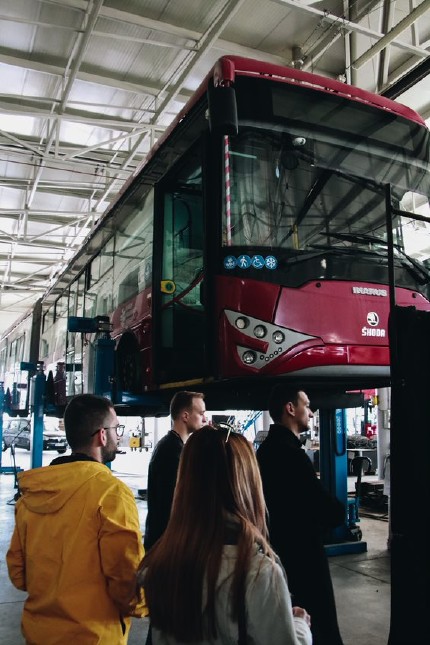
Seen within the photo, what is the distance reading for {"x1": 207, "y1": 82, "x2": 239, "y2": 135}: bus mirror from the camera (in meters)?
3.80

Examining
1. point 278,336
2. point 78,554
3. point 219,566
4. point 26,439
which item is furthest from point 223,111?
point 26,439

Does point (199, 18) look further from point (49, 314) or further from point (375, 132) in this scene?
point (49, 314)

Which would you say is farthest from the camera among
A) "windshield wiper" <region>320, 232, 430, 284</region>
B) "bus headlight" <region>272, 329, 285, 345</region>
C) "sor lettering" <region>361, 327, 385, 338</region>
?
"windshield wiper" <region>320, 232, 430, 284</region>

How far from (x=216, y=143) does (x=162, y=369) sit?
6.44ft

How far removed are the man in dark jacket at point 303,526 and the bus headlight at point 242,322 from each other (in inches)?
52.7

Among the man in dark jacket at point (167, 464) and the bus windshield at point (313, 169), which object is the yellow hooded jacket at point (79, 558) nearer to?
the man in dark jacket at point (167, 464)

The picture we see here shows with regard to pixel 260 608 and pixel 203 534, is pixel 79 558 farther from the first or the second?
pixel 260 608

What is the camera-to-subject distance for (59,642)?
6.02ft

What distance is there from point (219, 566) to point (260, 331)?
2.65 metres

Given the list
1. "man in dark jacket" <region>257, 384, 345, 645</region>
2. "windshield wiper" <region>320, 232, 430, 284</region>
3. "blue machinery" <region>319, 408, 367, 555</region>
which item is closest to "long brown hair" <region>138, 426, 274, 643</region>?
"man in dark jacket" <region>257, 384, 345, 645</region>

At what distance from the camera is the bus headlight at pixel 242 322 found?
4039 mm

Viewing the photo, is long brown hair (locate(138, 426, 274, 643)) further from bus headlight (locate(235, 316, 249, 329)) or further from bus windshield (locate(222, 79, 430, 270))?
bus windshield (locate(222, 79, 430, 270))

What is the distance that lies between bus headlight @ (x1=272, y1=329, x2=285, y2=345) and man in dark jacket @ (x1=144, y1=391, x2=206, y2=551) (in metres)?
0.67

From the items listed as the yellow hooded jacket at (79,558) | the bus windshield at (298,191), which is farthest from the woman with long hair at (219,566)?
the bus windshield at (298,191)
